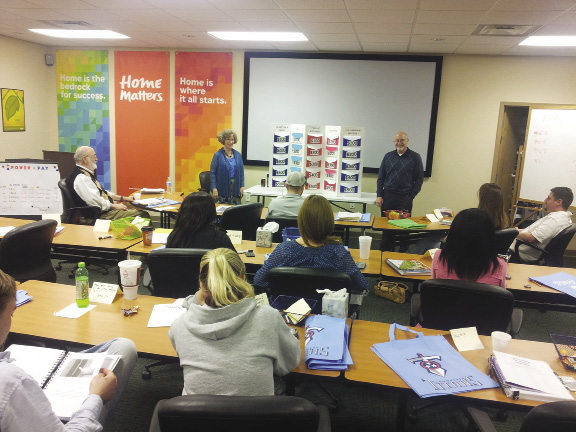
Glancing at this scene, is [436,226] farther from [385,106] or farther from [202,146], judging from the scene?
[202,146]

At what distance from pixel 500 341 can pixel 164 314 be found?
5.03 feet

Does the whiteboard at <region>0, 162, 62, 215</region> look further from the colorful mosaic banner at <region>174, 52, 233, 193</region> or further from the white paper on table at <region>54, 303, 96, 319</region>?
the colorful mosaic banner at <region>174, 52, 233, 193</region>

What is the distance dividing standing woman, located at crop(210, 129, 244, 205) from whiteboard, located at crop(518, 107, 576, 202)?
12.3ft

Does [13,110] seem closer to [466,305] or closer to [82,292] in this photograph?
[82,292]

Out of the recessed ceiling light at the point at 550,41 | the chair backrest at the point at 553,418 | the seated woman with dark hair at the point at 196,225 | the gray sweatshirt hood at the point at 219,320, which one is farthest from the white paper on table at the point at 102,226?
the recessed ceiling light at the point at 550,41

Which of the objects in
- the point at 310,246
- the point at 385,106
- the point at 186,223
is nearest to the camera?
the point at 310,246

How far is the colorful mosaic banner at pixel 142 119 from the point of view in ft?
22.5

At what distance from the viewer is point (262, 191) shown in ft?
19.4

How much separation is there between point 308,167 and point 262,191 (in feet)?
2.26

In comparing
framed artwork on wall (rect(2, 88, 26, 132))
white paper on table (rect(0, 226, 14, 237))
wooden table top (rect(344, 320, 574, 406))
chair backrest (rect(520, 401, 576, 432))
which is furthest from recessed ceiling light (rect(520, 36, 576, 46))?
framed artwork on wall (rect(2, 88, 26, 132))

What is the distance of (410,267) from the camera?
3008 millimetres

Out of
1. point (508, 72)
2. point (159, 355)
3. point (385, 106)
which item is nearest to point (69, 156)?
point (385, 106)

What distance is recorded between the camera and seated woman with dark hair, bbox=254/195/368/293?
241 cm

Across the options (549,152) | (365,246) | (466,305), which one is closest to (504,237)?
(365,246)
